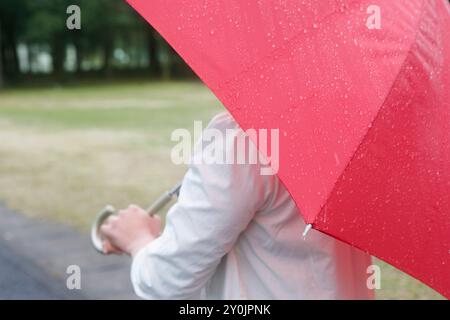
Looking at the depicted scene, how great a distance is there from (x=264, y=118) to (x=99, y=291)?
9.35 ft

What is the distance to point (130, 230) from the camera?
1.90 m

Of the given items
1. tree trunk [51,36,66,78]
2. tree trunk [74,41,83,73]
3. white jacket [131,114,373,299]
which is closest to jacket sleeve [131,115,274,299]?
white jacket [131,114,373,299]

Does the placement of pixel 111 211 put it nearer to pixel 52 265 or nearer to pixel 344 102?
pixel 344 102

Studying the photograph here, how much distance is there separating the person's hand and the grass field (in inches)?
94.1

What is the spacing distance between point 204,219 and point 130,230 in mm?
442

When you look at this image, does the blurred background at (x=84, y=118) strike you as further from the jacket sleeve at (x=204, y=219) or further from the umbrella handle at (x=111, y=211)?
the jacket sleeve at (x=204, y=219)

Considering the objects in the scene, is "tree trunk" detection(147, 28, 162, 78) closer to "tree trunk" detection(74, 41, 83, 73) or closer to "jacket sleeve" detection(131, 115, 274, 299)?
"tree trunk" detection(74, 41, 83, 73)

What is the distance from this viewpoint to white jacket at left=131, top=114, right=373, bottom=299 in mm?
1517

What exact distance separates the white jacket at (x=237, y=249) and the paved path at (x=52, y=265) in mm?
2364

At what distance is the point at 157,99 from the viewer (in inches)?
794

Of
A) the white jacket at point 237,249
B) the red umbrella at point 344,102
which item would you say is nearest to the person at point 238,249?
the white jacket at point 237,249

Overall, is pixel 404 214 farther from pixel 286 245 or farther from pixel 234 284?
pixel 234 284

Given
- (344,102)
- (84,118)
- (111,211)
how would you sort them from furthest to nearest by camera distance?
(84,118), (111,211), (344,102)

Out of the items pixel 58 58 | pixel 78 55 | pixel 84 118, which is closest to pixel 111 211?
pixel 84 118
